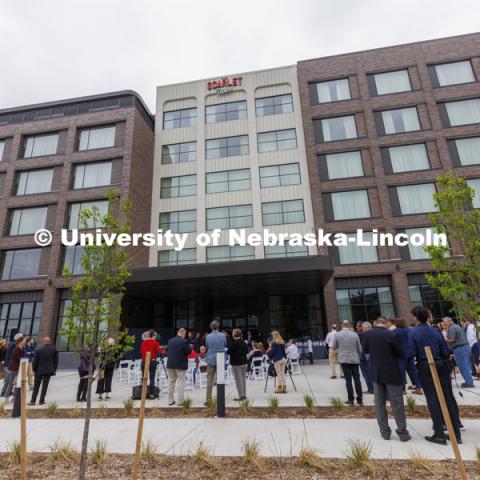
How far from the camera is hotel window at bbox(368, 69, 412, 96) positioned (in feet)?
92.0

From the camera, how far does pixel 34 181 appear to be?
28.8 m

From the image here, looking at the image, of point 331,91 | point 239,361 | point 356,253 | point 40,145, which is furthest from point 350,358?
→ point 40,145

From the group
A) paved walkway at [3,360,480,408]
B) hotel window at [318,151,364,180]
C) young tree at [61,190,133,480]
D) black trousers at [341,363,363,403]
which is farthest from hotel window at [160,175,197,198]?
young tree at [61,190,133,480]

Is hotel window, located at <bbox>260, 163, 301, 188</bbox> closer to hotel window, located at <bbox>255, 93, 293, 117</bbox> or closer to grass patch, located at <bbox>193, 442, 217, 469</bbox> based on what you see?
hotel window, located at <bbox>255, 93, 293, 117</bbox>

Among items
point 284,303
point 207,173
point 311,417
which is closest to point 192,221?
point 207,173

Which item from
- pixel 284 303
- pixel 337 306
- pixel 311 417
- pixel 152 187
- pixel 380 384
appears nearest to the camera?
pixel 380 384

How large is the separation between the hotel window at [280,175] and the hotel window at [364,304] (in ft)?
33.4

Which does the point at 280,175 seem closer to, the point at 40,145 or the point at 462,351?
the point at 462,351

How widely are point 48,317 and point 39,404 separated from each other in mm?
16442

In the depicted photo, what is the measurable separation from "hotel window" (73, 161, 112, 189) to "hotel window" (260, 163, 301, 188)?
43.8ft

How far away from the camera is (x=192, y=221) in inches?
1108

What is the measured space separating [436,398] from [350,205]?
2171 cm

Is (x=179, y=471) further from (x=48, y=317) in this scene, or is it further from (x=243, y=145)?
(x=243, y=145)

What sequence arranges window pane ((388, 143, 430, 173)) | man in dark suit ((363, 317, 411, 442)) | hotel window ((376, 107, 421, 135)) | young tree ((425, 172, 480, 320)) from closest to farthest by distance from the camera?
man in dark suit ((363, 317, 411, 442)) → young tree ((425, 172, 480, 320)) → window pane ((388, 143, 430, 173)) → hotel window ((376, 107, 421, 135))
